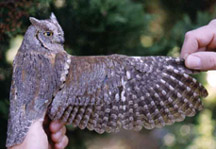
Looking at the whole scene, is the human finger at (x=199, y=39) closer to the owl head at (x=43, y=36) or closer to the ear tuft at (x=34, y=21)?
the owl head at (x=43, y=36)

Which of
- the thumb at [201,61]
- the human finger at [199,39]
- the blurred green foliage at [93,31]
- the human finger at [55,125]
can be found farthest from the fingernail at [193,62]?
the human finger at [55,125]

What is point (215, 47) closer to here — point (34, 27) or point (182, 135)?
point (182, 135)

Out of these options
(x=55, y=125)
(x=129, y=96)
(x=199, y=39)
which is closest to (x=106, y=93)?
(x=129, y=96)

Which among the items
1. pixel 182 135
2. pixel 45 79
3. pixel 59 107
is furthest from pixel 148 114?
pixel 182 135

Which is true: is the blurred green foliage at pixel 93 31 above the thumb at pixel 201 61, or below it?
below

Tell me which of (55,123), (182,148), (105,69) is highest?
(105,69)

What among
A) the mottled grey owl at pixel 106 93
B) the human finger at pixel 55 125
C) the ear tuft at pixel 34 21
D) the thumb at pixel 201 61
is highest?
the thumb at pixel 201 61

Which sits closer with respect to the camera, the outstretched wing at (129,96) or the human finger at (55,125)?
the outstretched wing at (129,96)

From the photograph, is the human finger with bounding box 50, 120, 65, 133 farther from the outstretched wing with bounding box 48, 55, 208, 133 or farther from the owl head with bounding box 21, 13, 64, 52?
the owl head with bounding box 21, 13, 64, 52
